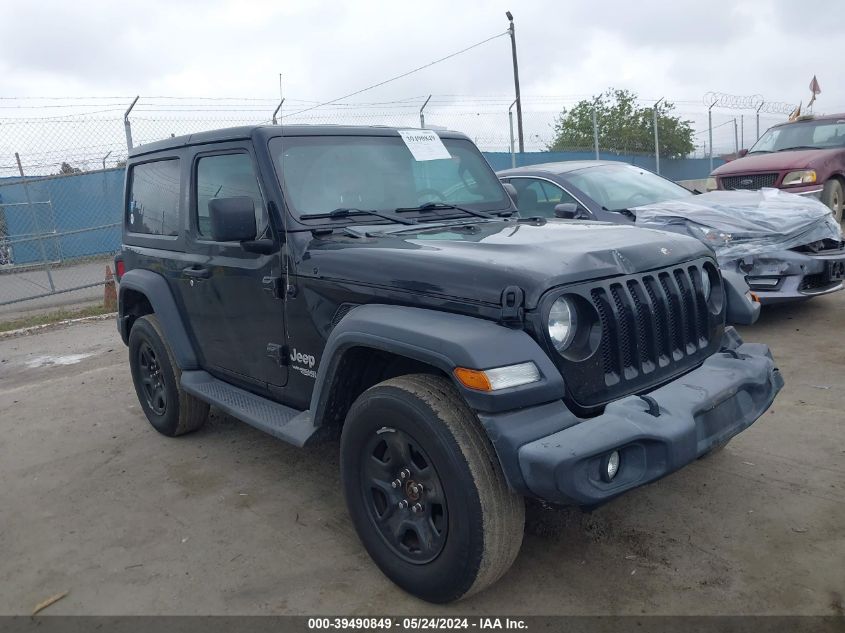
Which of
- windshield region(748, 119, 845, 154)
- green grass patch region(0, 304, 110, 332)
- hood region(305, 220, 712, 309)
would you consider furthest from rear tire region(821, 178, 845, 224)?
green grass patch region(0, 304, 110, 332)

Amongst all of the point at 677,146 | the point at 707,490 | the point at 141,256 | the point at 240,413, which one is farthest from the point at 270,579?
the point at 677,146

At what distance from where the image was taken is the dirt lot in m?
2.81

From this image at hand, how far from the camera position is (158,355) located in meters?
4.55

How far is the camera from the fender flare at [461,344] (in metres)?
2.43

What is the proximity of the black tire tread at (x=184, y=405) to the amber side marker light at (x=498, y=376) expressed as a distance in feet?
8.40

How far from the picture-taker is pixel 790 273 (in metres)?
5.98

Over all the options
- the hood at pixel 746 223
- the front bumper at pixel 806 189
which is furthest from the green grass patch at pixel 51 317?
the front bumper at pixel 806 189

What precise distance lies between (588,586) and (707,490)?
3.41 ft

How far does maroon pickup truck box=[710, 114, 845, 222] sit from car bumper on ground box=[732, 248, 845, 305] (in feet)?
13.1

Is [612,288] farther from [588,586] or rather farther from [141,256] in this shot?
[141,256]

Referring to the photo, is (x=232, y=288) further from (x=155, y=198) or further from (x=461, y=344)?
(x=461, y=344)

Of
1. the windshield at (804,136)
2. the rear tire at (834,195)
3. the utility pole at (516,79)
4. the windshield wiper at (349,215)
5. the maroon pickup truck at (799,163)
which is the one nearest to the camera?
the windshield wiper at (349,215)

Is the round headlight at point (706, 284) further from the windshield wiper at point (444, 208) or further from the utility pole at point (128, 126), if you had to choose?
the utility pole at point (128, 126)

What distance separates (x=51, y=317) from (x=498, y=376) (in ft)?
29.0
